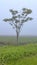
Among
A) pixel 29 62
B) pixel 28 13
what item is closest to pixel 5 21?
pixel 28 13

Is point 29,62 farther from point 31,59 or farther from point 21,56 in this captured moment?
point 21,56

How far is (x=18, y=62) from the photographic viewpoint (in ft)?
36.8

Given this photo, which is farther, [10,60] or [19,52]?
[19,52]

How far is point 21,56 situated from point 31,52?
3.70 ft

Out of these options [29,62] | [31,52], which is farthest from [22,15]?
[29,62]

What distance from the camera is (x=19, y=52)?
1270 centimetres

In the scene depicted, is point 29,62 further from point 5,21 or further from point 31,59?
point 5,21

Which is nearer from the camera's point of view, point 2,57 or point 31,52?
point 2,57

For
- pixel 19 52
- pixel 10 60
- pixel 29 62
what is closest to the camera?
pixel 29 62

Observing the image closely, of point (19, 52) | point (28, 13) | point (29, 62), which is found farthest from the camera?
point (28, 13)

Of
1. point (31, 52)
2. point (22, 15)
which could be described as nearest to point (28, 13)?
point (22, 15)

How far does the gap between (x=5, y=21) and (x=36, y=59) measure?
2361 cm

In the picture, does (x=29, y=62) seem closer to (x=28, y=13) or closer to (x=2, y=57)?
(x=2, y=57)

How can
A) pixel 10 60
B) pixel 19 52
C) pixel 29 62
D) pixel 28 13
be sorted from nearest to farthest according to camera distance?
pixel 29 62 < pixel 10 60 < pixel 19 52 < pixel 28 13
